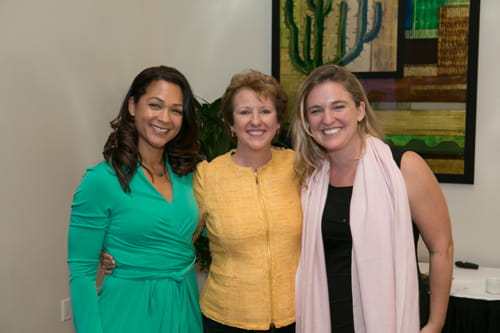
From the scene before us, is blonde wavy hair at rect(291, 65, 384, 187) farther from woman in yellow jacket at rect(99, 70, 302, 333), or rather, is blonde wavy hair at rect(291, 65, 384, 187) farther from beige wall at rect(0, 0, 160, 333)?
beige wall at rect(0, 0, 160, 333)

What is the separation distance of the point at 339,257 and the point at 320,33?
182 centimetres

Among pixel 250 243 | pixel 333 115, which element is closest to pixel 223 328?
pixel 250 243

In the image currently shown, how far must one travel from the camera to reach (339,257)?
1.83 metres

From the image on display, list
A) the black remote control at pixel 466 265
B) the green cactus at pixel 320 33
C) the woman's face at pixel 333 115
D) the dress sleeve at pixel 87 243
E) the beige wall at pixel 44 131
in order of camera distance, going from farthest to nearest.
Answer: the green cactus at pixel 320 33 → the black remote control at pixel 466 265 → the beige wall at pixel 44 131 → the woman's face at pixel 333 115 → the dress sleeve at pixel 87 243

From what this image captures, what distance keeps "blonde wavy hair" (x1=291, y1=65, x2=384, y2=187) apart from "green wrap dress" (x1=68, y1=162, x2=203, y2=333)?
1.58ft

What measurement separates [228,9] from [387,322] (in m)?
2.46

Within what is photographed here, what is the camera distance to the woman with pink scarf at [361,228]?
177cm

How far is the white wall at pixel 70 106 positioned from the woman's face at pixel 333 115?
56.7 inches

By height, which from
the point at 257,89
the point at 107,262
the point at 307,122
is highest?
the point at 257,89

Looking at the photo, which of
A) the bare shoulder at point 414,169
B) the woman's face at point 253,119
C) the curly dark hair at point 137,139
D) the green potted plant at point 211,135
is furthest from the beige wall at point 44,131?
the bare shoulder at point 414,169

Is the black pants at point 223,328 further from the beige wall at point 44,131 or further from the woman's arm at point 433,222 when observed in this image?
the beige wall at point 44,131

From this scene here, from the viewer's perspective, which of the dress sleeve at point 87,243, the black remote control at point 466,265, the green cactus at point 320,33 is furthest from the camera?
the green cactus at point 320,33

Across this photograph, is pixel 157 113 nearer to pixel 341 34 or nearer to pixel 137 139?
pixel 137 139

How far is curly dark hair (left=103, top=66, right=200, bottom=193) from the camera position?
→ 5.96 ft
